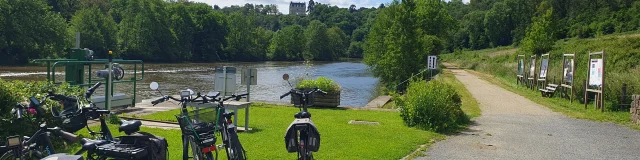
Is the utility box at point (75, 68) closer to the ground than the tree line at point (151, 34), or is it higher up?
closer to the ground

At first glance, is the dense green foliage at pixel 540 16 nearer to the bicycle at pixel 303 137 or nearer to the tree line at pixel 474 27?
the tree line at pixel 474 27

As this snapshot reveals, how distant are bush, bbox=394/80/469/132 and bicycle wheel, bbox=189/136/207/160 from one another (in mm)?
6289

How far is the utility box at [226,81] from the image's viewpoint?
1091cm

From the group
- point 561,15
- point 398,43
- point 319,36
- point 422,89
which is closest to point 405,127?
point 422,89

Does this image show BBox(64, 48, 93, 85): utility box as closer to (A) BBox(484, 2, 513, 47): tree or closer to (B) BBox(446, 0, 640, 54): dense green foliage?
(B) BBox(446, 0, 640, 54): dense green foliage

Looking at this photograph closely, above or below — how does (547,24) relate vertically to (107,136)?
above

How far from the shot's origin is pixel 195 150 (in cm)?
562

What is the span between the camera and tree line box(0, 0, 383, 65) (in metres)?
51.2

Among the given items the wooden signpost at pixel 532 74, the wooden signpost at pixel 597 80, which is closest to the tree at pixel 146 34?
the wooden signpost at pixel 532 74

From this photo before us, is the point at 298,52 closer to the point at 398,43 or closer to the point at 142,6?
the point at 142,6

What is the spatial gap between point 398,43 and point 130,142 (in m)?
25.6

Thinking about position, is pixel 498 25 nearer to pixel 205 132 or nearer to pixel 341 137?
pixel 341 137

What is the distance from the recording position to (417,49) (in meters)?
29.5

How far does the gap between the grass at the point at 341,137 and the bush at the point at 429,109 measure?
12.6 inches
